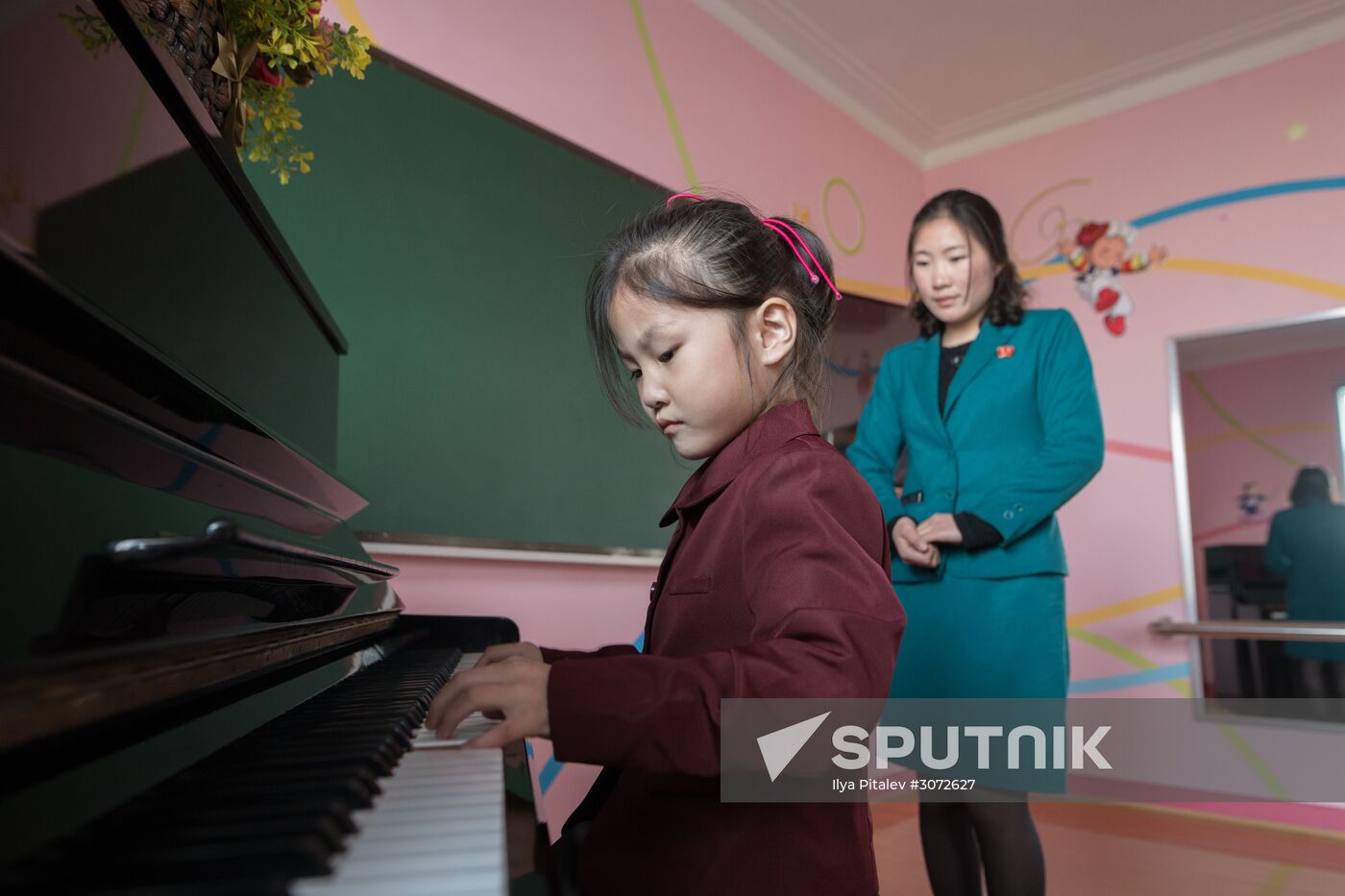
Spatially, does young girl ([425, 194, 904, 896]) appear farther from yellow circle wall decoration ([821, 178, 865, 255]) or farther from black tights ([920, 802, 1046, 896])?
yellow circle wall decoration ([821, 178, 865, 255])

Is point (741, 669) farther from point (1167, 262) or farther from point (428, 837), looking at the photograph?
point (1167, 262)

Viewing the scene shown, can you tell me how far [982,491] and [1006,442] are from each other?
13 cm

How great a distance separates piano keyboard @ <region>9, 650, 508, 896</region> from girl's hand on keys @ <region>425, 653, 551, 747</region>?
3 centimetres

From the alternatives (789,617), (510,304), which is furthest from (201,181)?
(510,304)

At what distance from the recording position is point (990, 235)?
1737 millimetres

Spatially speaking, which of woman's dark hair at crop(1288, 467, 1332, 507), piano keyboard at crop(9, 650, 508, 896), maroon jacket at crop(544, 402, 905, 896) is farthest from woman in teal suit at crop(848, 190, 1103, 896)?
woman's dark hair at crop(1288, 467, 1332, 507)

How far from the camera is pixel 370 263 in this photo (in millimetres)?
1853

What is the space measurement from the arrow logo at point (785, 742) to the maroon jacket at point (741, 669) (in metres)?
0.04

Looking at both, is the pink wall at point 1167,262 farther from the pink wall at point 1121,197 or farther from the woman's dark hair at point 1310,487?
the woman's dark hair at point 1310,487

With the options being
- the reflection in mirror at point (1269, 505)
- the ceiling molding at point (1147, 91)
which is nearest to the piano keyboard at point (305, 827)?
the reflection in mirror at point (1269, 505)

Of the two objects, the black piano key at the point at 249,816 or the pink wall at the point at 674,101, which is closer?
the black piano key at the point at 249,816

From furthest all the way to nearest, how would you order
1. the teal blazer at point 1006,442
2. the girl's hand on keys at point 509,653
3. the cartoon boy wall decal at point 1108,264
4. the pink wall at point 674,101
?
the cartoon boy wall decal at point 1108,264 < the pink wall at point 674,101 < the teal blazer at point 1006,442 < the girl's hand on keys at point 509,653

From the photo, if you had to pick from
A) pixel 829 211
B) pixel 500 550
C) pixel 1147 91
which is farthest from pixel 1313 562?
pixel 500 550

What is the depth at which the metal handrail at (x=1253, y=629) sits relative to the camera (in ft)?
9.51
